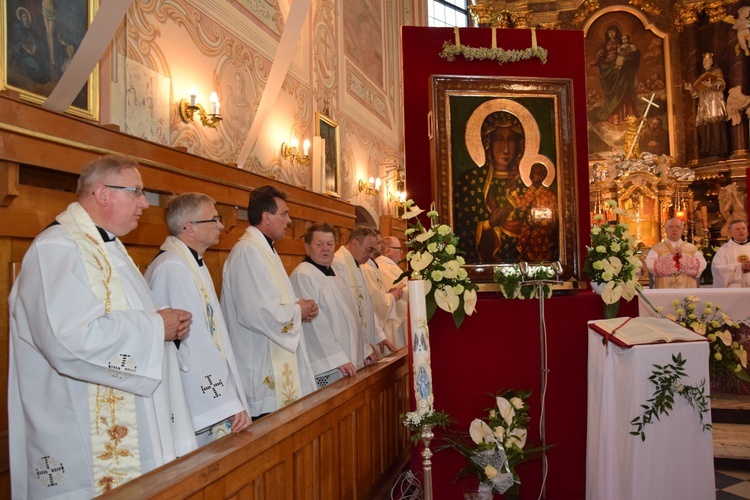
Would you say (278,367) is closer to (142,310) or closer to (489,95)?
(142,310)

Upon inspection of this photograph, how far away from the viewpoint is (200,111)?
19.5ft

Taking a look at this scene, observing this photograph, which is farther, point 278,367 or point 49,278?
point 278,367

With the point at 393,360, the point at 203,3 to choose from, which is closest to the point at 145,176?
the point at 393,360

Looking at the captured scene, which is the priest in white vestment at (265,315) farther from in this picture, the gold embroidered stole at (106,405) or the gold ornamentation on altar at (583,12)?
the gold ornamentation on altar at (583,12)

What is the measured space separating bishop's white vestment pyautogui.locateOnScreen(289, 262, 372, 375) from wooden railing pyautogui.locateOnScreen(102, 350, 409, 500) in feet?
0.95

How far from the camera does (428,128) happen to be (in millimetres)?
4312

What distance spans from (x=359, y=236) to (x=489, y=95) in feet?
5.82

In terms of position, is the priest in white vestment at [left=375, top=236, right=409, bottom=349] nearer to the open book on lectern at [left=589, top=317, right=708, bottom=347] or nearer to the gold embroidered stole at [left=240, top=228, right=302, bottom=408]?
the gold embroidered stole at [left=240, top=228, right=302, bottom=408]

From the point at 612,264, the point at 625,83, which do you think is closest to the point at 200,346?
the point at 612,264

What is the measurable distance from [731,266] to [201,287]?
7.15 meters

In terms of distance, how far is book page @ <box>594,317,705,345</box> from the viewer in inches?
130

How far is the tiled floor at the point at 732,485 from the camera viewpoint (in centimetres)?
418

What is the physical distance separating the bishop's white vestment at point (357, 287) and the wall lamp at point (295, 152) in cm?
255

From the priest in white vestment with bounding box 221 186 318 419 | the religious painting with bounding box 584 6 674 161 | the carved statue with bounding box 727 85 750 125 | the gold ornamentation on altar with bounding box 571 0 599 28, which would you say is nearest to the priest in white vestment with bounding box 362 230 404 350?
the priest in white vestment with bounding box 221 186 318 419
